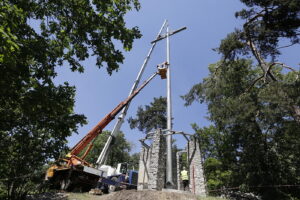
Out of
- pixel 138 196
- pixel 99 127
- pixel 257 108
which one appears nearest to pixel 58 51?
pixel 138 196

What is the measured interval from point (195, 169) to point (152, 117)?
1849 cm

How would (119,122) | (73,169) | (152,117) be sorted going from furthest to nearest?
(152,117)
(119,122)
(73,169)

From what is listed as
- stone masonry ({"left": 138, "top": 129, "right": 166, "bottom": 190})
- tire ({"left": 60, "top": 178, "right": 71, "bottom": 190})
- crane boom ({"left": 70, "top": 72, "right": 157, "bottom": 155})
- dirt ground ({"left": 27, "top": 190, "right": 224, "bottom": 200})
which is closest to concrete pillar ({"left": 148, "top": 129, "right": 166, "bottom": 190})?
stone masonry ({"left": 138, "top": 129, "right": 166, "bottom": 190})

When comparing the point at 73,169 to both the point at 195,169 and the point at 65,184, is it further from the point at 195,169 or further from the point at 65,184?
the point at 195,169

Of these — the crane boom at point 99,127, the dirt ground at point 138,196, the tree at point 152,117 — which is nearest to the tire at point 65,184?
the dirt ground at point 138,196

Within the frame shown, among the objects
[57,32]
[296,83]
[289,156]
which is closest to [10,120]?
[57,32]

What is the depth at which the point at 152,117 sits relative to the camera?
29.2 m

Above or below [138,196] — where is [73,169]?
above

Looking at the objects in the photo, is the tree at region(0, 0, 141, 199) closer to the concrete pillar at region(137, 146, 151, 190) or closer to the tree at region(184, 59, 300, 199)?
the concrete pillar at region(137, 146, 151, 190)

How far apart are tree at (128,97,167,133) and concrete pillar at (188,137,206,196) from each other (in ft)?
54.8

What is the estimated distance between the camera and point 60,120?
5184 millimetres

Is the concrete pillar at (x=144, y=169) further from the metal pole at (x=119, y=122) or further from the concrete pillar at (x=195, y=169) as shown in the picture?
the concrete pillar at (x=195, y=169)

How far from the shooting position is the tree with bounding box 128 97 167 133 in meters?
28.8

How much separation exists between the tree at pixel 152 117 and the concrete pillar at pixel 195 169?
54.8 ft
